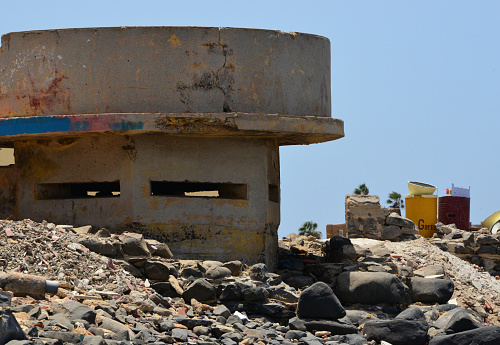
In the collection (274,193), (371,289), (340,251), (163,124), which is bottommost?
(371,289)

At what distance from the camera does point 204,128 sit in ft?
32.7

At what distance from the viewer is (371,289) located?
10070 mm

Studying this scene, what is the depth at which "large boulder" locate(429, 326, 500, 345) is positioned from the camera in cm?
822

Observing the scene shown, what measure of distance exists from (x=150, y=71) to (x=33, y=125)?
1.59m

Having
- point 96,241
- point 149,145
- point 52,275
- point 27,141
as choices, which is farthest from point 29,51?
point 52,275

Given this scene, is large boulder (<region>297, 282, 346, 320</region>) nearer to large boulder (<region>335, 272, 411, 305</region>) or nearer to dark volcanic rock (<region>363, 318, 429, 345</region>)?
dark volcanic rock (<region>363, 318, 429, 345</region>)

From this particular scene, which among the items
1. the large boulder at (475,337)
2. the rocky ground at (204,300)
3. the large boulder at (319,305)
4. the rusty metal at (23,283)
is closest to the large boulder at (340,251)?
the rocky ground at (204,300)

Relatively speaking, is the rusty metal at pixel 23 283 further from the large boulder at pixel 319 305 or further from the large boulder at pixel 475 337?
the large boulder at pixel 475 337

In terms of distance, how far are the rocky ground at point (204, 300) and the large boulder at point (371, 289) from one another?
0.01 metres

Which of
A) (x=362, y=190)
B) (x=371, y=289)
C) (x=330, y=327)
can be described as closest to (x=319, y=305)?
(x=330, y=327)

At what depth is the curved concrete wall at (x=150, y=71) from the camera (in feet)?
33.2

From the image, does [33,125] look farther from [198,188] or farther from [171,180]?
[198,188]

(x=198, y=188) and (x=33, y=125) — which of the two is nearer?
(x=33, y=125)

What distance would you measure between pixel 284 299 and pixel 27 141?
4.13 metres
